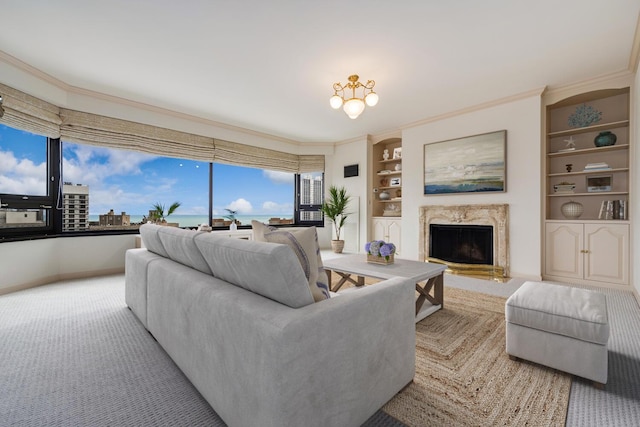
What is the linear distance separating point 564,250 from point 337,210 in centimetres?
382

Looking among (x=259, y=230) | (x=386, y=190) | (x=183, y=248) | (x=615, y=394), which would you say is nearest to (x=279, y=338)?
(x=259, y=230)

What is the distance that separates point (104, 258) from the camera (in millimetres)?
4090

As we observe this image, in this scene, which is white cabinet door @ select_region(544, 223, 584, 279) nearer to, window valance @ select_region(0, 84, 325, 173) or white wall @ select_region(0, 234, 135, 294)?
window valance @ select_region(0, 84, 325, 173)

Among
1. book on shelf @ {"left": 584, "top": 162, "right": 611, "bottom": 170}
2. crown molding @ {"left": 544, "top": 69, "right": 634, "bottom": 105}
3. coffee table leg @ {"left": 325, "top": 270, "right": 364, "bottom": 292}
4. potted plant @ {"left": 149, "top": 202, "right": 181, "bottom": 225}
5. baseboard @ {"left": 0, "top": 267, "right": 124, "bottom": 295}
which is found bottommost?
baseboard @ {"left": 0, "top": 267, "right": 124, "bottom": 295}

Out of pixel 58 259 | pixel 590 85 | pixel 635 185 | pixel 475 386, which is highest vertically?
pixel 590 85

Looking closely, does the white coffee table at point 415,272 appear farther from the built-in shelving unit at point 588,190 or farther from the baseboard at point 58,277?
the baseboard at point 58,277

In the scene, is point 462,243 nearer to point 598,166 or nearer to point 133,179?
point 598,166

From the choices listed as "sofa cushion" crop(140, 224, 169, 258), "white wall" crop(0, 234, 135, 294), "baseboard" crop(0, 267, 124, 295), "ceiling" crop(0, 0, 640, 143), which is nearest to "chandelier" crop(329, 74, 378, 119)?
"ceiling" crop(0, 0, 640, 143)

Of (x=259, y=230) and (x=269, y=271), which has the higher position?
(x=259, y=230)

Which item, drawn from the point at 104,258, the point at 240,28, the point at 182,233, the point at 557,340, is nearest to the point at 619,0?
the point at 557,340

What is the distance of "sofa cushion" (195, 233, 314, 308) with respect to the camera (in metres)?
1.05

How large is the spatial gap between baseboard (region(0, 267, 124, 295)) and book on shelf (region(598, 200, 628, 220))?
6872 millimetres

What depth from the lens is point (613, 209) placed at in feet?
11.4

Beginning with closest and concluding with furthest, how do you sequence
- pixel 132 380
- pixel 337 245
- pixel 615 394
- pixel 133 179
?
1. pixel 615 394
2. pixel 132 380
3. pixel 133 179
4. pixel 337 245
